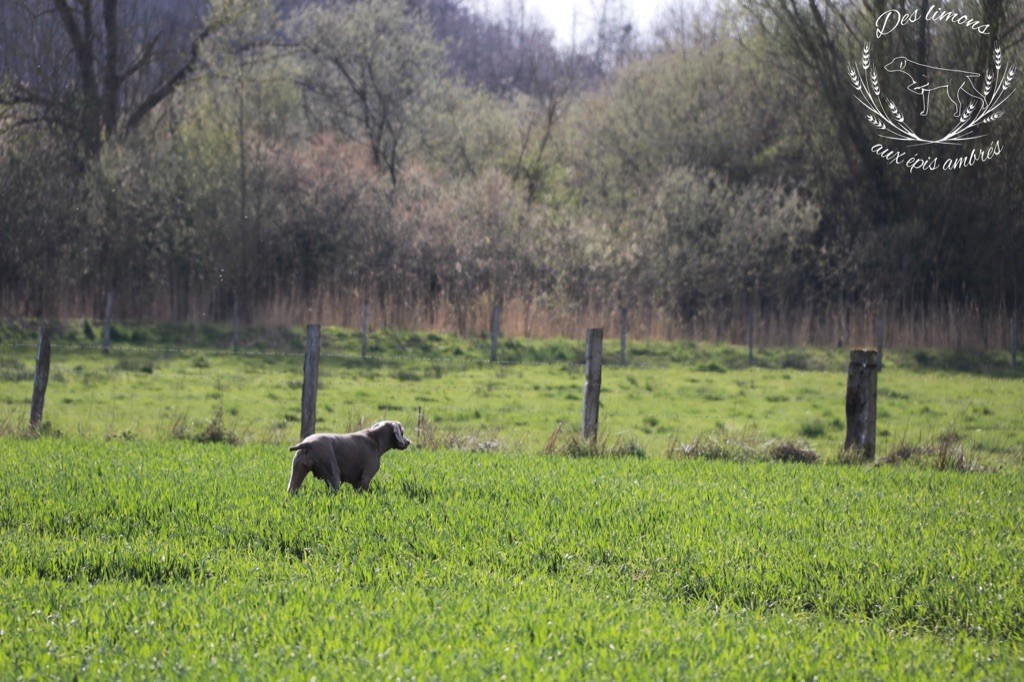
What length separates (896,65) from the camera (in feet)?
134

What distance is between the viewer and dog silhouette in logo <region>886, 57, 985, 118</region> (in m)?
39.4

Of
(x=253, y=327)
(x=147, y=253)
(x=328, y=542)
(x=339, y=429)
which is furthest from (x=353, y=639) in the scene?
(x=147, y=253)

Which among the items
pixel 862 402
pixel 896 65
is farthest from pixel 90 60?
pixel 862 402

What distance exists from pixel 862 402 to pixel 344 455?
798cm

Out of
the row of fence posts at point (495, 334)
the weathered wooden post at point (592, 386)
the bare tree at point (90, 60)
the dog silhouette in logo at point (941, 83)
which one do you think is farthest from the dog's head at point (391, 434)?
the bare tree at point (90, 60)

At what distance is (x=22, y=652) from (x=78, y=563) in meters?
2.12

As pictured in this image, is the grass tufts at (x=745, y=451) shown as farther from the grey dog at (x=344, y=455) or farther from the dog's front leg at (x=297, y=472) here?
the dog's front leg at (x=297, y=472)

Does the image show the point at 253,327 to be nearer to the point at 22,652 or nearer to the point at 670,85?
the point at 670,85

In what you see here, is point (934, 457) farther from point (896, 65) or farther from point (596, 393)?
point (896, 65)

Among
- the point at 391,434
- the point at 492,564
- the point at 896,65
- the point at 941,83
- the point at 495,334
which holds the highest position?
the point at 896,65

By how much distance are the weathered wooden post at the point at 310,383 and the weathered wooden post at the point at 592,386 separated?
379 centimetres

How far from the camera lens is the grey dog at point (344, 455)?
10.8 meters

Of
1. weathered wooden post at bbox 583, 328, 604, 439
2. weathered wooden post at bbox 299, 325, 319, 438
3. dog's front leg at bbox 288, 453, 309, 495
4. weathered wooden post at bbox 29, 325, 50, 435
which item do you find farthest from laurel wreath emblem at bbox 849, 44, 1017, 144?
dog's front leg at bbox 288, 453, 309, 495

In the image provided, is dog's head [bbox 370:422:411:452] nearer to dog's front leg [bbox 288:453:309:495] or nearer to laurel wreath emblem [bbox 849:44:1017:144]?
dog's front leg [bbox 288:453:309:495]
